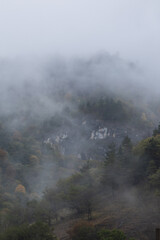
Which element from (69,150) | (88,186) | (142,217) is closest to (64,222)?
(88,186)

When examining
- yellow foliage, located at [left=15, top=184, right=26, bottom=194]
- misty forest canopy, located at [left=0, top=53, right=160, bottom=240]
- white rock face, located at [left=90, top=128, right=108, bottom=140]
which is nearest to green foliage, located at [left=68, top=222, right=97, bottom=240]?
misty forest canopy, located at [left=0, top=53, right=160, bottom=240]

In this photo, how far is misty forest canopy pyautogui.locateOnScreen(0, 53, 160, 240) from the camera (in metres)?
42.3

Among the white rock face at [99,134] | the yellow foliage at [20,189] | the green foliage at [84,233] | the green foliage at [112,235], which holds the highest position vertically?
the white rock face at [99,134]

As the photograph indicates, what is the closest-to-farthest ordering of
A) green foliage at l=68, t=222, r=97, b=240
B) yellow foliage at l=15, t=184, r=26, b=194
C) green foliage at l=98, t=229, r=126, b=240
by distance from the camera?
green foliage at l=98, t=229, r=126, b=240, green foliage at l=68, t=222, r=97, b=240, yellow foliage at l=15, t=184, r=26, b=194

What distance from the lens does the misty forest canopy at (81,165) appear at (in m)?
42.3

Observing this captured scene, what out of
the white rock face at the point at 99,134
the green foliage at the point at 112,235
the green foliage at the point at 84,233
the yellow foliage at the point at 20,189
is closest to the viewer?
the green foliage at the point at 112,235

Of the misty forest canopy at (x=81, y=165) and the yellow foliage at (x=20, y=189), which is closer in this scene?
the misty forest canopy at (x=81, y=165)

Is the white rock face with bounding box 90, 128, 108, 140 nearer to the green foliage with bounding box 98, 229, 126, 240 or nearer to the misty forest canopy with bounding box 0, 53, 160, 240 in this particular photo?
the misty forest canopy with bounding box 0, 53, 160, 240

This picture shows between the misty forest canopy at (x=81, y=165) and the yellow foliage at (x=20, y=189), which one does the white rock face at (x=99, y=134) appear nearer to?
the misty forest canopy at (x=81, y=165)

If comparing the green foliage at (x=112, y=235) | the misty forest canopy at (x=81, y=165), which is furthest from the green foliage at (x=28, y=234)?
the green foliage at (x=112, y=235)

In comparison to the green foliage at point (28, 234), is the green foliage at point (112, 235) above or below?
below

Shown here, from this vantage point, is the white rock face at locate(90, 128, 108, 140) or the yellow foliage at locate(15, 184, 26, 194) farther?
the white rock face at locate(90, 128, 108, 140)

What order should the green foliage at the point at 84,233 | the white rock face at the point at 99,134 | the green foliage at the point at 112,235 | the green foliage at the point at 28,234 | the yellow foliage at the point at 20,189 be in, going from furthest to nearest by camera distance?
the white rock face at the point at 99,134 → the yellow foliage at the point at 20,189 → the green foliage at the point at 84,233 → the green foliage at the point at 28,234 → the green foliage at the point at 112,235

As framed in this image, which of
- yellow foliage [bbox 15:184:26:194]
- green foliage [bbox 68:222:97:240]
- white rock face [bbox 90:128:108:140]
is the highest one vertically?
white rock face [bbox 90:128:108:140]
